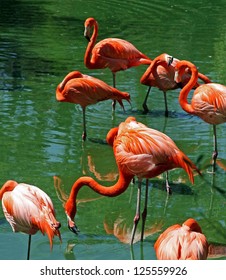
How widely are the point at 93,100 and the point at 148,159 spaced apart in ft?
6.84

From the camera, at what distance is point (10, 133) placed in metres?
7.64

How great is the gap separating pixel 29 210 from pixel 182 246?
1.02 m

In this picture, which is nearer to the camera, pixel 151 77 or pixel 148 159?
pixel 148 159

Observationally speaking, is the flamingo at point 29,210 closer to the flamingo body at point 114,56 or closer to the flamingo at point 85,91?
the flamingo at point 85,91

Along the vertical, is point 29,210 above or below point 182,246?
below

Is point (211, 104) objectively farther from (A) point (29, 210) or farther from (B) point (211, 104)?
(A) point (29, 210)

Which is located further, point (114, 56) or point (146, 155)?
point (114, 56)

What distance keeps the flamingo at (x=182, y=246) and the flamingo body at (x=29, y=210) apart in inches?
25.7

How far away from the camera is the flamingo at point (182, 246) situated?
438cm

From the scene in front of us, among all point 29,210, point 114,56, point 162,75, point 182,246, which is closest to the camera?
point 182,246

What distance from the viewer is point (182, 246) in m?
4.41

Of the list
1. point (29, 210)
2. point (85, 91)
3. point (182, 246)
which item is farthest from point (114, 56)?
point (182, 246)
